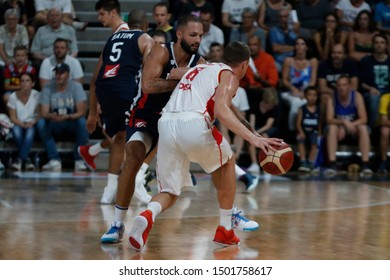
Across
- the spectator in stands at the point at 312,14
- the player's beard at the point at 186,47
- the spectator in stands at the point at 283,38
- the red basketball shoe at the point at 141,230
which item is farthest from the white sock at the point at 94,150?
the spectator in stands at the point at 312,14

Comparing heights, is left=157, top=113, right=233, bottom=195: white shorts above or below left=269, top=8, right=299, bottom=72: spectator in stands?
above

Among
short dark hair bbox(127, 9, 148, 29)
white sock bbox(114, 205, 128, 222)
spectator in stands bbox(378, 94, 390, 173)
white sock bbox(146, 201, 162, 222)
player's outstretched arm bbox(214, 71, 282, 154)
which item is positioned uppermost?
short dark hair bbox(127, 9, 148, 29)

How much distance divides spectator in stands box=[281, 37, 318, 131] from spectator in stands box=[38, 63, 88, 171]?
3066mm

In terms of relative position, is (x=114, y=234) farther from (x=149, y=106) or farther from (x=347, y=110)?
(x=347, y=110)

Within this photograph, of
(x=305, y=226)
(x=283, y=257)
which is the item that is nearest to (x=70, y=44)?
(x=305, y=226)

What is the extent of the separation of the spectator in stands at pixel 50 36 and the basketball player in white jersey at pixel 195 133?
7.48 m

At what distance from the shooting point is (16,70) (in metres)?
13.0

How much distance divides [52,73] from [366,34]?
5.09 m

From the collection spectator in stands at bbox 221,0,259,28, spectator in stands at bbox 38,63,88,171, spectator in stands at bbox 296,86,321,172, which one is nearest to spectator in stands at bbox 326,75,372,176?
spectator in stands at bbox 296,86,321,172

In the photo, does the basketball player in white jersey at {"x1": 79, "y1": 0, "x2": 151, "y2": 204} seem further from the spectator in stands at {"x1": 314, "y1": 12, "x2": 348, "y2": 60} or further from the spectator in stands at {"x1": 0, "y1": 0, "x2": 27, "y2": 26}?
the spectator in stands at {"x1": 314, "y1": 12, "x2": 348, "y2": 60}

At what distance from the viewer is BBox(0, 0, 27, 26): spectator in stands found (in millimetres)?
13898

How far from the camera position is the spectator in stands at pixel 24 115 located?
12453mm

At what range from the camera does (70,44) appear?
13.7 metres

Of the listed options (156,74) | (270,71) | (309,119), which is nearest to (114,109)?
(156,74)
